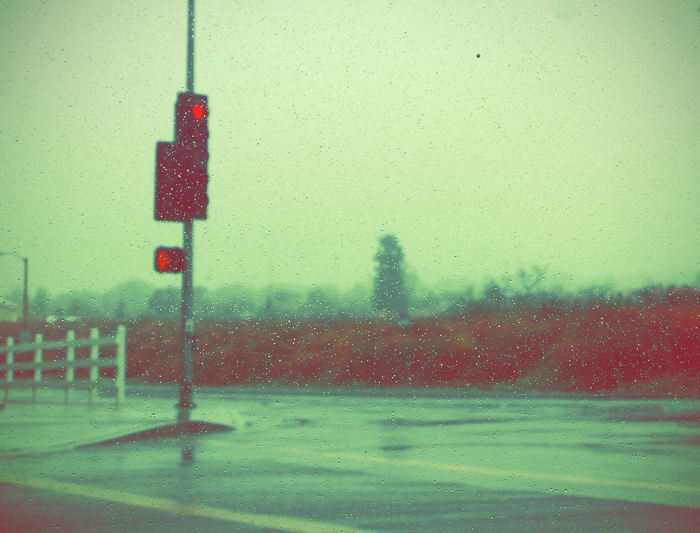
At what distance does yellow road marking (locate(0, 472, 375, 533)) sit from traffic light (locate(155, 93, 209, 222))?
3181 millimetres

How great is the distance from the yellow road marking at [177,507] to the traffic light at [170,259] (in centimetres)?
322

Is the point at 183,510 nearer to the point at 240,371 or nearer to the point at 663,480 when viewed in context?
the point at 663,480

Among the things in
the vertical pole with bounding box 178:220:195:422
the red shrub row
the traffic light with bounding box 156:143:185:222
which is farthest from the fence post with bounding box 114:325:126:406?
the traffic light with bounding box 156:143:185:222

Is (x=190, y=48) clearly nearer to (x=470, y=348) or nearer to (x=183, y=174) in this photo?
(x=183, y=174)

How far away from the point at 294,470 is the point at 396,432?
2438mm

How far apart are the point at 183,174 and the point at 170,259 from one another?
1.15 metres

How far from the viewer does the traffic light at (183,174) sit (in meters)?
7.73

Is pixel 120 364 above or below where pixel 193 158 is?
below

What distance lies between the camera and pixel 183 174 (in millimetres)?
7789

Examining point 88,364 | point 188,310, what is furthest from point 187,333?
point 88,364

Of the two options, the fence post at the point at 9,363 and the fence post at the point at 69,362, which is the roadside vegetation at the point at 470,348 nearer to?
the fence post at the point at 9,363

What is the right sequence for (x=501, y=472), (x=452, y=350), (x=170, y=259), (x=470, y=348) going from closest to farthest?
(x=501, y=472)
(x=170, y=259)
(x=470, y=348)
(x=452, y=350)

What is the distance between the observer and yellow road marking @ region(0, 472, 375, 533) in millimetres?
4047

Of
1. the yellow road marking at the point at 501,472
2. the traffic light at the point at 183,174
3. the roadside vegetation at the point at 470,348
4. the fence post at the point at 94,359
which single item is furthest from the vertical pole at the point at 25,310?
the yellow road marking at the point at 501,472
